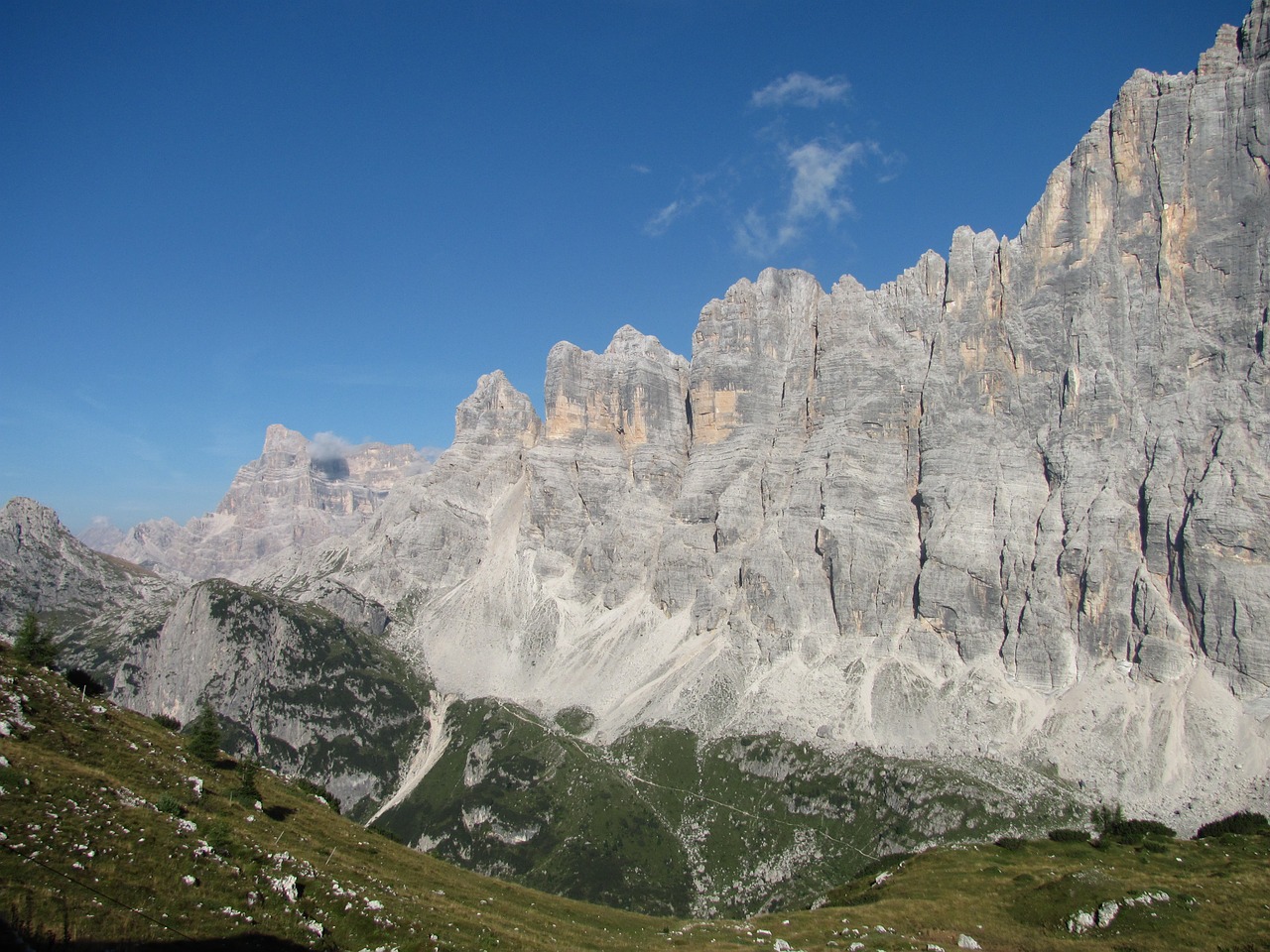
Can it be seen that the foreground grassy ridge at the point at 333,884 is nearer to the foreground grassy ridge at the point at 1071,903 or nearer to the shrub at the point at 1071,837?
the foreground grassy ridge at the point at 1071,903

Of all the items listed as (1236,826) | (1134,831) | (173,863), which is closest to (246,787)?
(173,863)

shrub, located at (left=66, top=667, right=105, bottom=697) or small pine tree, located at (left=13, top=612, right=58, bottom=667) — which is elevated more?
small pine tree, located at (left=13, top=612, right=58, bottom=667)

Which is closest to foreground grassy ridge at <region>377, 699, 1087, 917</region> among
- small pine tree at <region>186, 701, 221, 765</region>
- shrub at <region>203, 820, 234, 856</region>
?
small pine tree at <region>186, 701, 221, 765</region>

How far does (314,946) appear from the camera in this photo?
24.9 meters

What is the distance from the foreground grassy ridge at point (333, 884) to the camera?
2303 centimetres

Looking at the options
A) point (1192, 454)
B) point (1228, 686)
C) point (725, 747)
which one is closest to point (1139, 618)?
point (1228, 686)

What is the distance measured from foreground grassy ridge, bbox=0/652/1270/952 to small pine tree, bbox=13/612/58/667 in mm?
7347

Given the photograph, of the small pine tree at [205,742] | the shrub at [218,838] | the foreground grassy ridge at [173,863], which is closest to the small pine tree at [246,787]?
the foreground grassy ridge at [173,863]

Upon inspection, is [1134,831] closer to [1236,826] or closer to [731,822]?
[1236,826]

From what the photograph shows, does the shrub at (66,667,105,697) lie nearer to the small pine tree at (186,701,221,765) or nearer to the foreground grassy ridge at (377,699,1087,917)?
the small pine tree at (186,701,221,765)

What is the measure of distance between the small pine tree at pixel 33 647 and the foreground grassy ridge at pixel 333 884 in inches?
289

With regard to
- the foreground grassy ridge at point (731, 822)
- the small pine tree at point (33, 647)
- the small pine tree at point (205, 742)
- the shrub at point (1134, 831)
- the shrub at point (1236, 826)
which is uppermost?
the small pine tree at point (33, 647)

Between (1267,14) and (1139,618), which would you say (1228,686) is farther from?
(1267,14)

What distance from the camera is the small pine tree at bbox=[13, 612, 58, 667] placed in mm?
50688
